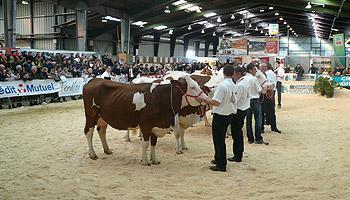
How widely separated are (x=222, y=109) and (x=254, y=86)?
2305mm

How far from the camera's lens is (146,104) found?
6.38 meters

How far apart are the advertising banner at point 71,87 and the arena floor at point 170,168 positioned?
23.2ft

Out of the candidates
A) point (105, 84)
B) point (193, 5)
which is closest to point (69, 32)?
point (193, 5)

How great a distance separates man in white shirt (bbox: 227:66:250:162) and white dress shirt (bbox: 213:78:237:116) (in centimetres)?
63

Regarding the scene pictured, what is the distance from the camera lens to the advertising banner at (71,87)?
57.1ft

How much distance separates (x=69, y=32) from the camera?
33.4m

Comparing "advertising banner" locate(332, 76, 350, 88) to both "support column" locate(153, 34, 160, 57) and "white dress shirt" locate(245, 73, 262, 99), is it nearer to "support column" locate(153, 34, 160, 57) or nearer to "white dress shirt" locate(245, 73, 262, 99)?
"white dress shirt" locate(245, 73, 262, 99)

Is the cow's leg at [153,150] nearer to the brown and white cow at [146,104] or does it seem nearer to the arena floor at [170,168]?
the brown and white cow at [146,104]

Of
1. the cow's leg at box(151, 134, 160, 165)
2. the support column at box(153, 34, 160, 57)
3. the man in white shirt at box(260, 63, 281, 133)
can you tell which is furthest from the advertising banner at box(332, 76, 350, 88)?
the support column at box(153, 34, 160, 57)

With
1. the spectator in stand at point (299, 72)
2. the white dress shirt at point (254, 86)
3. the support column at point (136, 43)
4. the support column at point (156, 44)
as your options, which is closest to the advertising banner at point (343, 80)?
the spectator in stand at point (299, 72)

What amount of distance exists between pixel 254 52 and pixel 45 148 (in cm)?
2407

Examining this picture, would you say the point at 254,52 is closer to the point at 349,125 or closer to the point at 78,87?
the point at 78,87

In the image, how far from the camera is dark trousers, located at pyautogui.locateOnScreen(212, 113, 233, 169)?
19.7ft

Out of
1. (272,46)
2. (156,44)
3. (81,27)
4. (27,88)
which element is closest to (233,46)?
(272,46)
